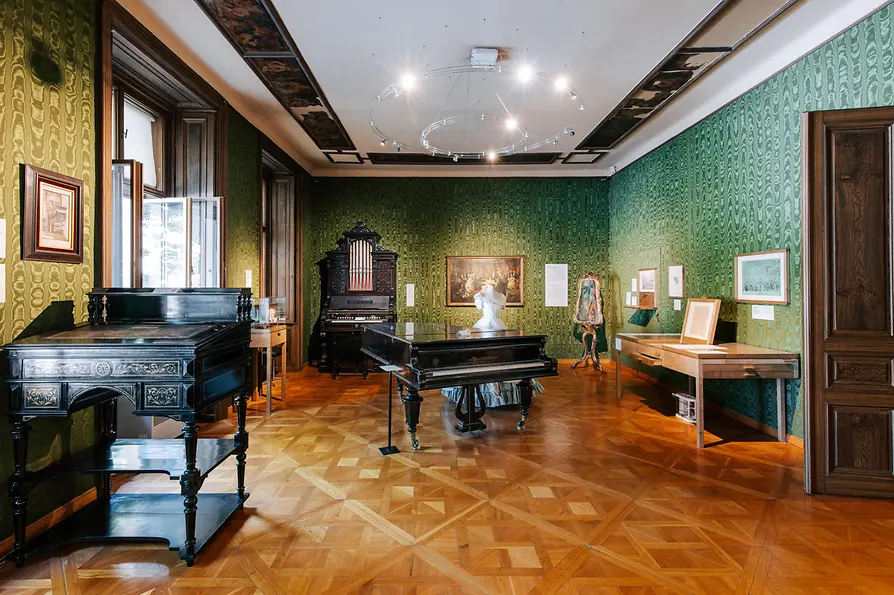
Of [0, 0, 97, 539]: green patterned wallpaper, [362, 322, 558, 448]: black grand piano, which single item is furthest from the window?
[362, 322, 558, 448]: black grand piano

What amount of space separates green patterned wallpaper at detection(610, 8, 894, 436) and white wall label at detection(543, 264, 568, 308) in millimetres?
2062

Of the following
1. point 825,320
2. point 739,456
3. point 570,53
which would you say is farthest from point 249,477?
point 570,53

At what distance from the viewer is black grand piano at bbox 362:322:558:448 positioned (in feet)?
12.9

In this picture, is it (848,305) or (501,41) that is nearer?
(848,305)

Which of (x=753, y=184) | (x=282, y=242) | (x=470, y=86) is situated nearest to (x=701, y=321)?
(x=753, y=184)

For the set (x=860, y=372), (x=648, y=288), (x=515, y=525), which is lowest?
(x=515, y=525)

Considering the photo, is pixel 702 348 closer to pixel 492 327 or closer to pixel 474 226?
pixel 492 327

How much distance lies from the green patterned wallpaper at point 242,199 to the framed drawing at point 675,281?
6.01 meters

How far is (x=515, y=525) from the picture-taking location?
2.74 meters

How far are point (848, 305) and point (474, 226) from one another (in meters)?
6.42

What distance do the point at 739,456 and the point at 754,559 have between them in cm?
184

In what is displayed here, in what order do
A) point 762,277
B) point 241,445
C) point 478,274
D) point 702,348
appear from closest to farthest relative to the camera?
point 241,445
point 702,348
point 762,277
point 478,274

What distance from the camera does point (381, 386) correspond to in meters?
6.91

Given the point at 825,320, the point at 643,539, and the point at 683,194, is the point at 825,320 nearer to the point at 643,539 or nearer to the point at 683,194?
the point at 643,539
